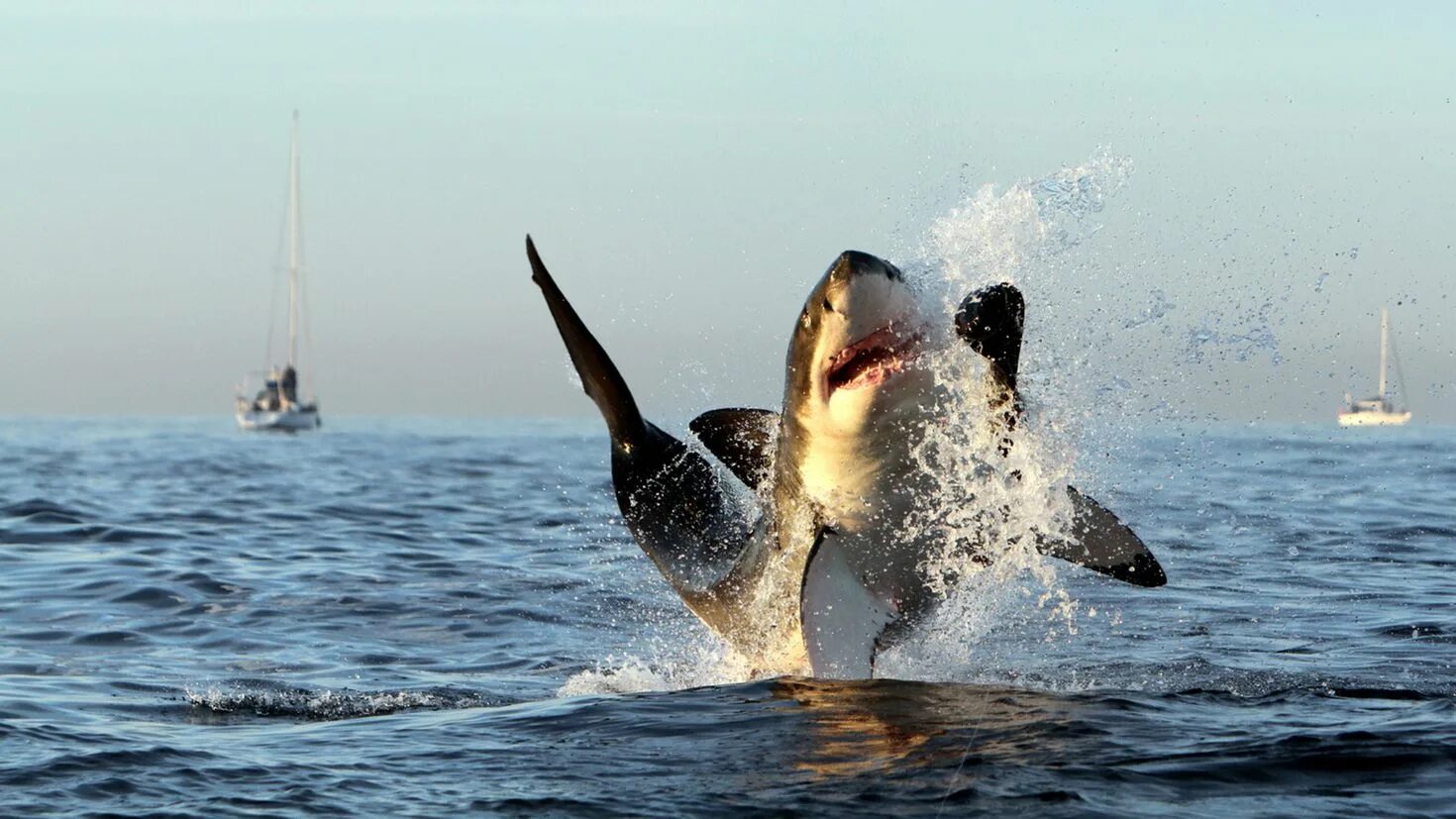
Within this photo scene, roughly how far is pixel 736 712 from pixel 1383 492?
67.7 ft

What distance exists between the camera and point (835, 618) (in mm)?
9680

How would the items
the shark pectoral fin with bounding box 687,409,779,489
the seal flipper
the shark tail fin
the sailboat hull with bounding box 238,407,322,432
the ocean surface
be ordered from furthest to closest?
the sailboat hull with bounding box 238,407,322,432 → the shark tail fin → the seal flipper → the shark pectoral fin with bounding box 687,409,779,489 → the ocean surface

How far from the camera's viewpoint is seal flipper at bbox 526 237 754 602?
453 inches

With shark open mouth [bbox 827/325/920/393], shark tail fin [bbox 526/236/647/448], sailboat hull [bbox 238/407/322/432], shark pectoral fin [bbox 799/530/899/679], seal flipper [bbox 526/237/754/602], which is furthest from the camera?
sailboat hull [bbox 238/407/322/432]

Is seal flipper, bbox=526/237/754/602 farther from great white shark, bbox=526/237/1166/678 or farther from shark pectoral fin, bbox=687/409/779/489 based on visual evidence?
shark pectoral fin, bbox=687/409/779/489

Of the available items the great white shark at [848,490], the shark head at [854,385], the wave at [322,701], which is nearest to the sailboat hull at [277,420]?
the wave at [322,701]

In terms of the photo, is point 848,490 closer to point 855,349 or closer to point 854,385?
point 854,385

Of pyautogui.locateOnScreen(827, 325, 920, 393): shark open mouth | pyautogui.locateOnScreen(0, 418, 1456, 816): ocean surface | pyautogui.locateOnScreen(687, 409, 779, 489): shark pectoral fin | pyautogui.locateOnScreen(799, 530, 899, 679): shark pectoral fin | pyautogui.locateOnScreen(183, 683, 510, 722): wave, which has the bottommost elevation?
pyautogui.locateOnScreen(183, 683, 510, 722): wave

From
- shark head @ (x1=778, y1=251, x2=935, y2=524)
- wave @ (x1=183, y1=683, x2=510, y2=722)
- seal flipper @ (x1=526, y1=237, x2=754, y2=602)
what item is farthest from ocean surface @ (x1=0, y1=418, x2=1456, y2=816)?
shark head @ (x1=778, y1=251, x2=935, y2=524)

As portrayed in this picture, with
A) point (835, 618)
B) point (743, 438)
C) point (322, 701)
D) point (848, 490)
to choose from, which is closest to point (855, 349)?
point (848, 490)

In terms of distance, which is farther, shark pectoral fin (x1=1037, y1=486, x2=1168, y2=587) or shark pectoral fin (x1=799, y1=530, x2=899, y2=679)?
shark pectoral fin (x1=1037, y1=486, x2=1168, y2=587)

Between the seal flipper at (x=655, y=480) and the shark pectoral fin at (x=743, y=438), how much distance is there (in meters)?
0.43

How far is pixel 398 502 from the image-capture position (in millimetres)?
29438

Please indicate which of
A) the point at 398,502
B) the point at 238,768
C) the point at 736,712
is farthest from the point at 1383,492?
the point at 238,768
